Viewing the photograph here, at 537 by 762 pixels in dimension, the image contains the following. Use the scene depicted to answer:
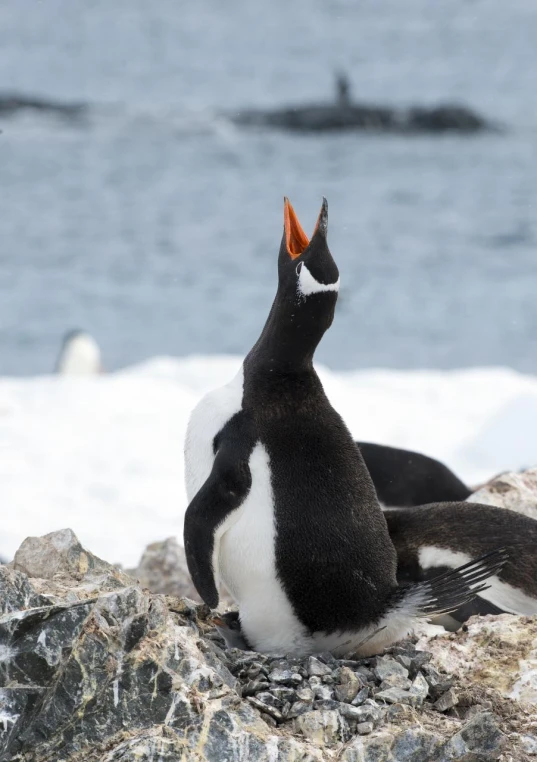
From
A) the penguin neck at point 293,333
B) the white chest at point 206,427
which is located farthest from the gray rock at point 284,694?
the penguin neck at point 293,333

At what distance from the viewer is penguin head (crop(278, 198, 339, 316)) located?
277 cm

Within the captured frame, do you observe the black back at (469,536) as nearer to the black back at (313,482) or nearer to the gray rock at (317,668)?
the black back at (313,482)

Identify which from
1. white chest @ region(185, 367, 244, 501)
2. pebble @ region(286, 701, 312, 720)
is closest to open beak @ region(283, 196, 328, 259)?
white chest @ region(185, 367, 244, 501)

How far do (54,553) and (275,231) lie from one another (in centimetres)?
2004

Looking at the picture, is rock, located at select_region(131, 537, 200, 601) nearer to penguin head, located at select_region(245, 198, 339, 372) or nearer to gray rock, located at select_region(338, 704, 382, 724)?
penguin head, located at select_region(245, 198, 339, 372)

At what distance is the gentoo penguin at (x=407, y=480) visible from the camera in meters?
4.70

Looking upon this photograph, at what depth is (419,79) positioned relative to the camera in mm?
27969

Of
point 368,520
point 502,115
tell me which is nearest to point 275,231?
point 502,115

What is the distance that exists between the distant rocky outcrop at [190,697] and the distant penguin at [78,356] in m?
11.1

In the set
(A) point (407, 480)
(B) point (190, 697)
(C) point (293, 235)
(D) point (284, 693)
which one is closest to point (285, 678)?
(D) point (284, 693)

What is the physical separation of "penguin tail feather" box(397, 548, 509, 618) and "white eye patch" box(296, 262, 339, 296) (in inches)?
31.3

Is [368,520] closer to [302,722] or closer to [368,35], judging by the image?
[302,722]

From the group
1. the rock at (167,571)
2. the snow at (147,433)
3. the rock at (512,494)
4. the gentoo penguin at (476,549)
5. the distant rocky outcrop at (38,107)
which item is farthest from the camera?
the distant rocky outcrop at (38,107)

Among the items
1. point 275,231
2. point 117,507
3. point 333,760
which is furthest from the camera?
point 275,231
